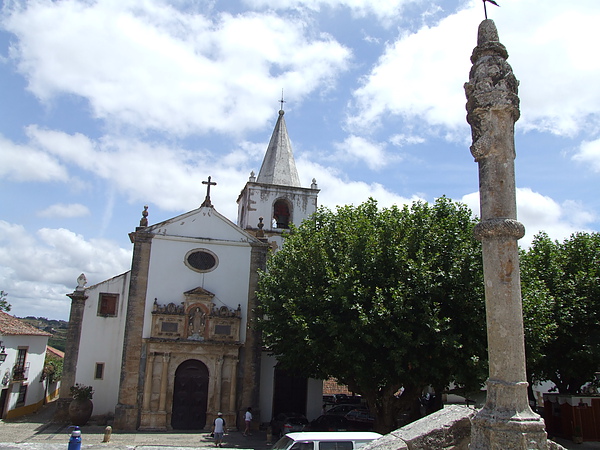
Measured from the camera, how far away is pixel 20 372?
2878 centimetres

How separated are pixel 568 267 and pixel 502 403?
1699cm

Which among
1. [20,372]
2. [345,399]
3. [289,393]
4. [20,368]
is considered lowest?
[345,399]

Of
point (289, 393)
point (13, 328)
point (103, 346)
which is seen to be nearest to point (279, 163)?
point (289, 393)

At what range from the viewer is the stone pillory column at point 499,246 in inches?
277

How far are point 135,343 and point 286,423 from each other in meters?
7.62

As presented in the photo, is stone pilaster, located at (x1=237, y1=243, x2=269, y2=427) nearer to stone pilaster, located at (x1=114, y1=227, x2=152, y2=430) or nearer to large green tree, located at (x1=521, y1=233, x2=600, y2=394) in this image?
stone pilaster, located at (x1=114, y1=227, x2=152, y2=430)

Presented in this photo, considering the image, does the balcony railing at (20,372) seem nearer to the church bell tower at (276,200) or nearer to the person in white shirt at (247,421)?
the person in white shirt at (247,421)

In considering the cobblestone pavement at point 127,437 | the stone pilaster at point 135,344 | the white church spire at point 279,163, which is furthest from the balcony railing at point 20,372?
the white church spire at point 279,163

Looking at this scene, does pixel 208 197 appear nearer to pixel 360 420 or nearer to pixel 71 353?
pixel 71 353

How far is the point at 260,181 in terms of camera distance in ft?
110

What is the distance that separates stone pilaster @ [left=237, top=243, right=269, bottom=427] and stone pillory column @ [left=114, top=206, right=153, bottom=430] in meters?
4.43

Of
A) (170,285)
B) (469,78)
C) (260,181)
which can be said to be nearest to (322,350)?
(170,285)

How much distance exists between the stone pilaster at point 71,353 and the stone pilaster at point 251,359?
7.47 m

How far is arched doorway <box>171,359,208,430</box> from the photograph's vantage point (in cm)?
2294
